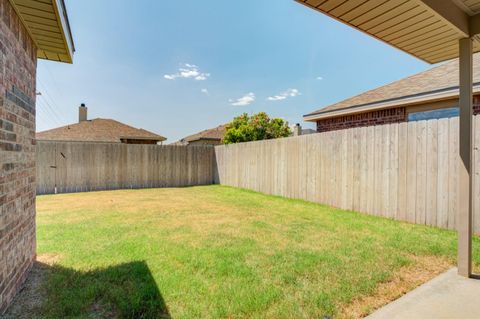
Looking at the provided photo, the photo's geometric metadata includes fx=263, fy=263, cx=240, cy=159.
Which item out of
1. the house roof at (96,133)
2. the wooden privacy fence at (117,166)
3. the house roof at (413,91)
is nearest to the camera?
the house roof at (413,91)

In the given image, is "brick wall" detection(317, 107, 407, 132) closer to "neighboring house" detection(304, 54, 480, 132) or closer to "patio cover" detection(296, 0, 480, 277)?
"neighboring house" detection(304, 54, 480, 132)

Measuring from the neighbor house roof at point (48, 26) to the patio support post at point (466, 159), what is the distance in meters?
3.93

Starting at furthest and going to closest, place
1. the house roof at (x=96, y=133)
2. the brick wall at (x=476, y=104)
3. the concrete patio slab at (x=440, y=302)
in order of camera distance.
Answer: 1. the house roof at (x=96, y=133)
2. the brick wall at (x=476, y=104)
3. the concrete patio slab at (x=440, y=302)

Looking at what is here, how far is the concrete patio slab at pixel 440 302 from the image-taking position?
201cm

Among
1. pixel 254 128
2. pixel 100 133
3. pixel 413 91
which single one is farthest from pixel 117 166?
pixel 413 91

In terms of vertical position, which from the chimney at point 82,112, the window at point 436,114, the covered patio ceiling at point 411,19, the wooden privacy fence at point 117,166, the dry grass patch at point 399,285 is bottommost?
the dry grass patch at point 399,285

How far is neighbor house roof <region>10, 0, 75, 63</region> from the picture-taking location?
2271 millimetres

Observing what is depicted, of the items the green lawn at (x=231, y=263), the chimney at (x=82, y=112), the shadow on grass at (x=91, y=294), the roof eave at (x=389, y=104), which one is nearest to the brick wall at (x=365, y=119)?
the roof eave at (x=389, y=104)

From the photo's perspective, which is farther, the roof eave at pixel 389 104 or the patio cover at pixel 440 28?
the roof eave at pixel 389 104

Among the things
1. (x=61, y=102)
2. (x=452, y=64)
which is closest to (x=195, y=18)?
(x=452, y=64)

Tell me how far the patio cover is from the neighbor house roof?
220 centimetres

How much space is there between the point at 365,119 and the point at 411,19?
6039mm

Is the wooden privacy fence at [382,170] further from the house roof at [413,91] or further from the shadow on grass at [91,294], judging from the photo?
the shadow on grass at [91,294]

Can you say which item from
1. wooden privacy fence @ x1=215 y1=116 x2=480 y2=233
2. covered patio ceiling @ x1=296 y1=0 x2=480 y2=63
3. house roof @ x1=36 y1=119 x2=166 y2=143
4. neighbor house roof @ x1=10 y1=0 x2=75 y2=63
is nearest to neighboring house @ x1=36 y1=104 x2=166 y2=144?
house roof @ x1=36 y1=119 x2=166 y2=143
